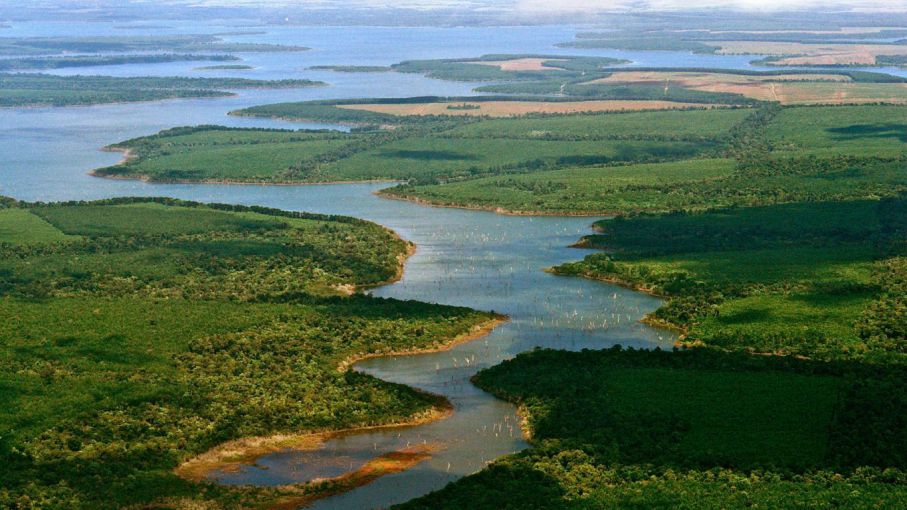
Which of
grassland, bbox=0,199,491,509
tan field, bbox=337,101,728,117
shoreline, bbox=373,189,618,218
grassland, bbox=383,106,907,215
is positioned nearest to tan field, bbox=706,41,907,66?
tan field, bbox=337,101,728,117

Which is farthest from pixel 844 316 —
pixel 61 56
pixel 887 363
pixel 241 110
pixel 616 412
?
pixel 61 56

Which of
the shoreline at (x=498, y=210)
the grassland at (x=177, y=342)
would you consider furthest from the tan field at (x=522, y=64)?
the grassland at (x=177, y=342)

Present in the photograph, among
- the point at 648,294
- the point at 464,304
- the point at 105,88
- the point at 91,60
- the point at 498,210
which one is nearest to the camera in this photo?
the point at 464,304

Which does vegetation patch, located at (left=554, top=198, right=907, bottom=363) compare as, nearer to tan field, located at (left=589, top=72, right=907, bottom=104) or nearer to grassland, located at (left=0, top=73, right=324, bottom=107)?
tan field, located at (left=589, top=72, right=907, bottom=104)

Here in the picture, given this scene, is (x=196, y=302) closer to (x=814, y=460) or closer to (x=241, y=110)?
(x=814, y=460)

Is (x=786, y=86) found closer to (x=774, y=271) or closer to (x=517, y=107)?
(x=517, y=107)

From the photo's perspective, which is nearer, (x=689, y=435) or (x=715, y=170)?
(x=689, y=435)

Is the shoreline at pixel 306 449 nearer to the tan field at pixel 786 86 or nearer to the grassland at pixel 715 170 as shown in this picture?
the grassland at pixel 715 170

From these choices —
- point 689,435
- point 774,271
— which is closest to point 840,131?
point 774,271
